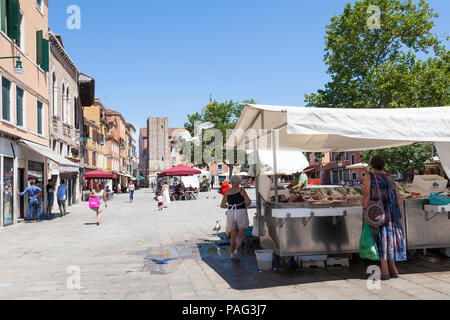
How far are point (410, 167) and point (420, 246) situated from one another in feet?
92.4

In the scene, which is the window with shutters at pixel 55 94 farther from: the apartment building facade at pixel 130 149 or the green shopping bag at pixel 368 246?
the apartment building facade at pixel 130 149

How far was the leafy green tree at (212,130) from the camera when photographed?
58.7 meters

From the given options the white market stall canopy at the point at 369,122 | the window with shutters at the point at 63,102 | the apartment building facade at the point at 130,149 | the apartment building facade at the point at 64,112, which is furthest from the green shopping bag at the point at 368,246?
the apartment building facade at the point at 130,149

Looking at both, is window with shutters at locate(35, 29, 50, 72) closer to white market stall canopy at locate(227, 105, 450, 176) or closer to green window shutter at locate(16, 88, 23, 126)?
green window shutter at locate(16, 88, 23, 126)

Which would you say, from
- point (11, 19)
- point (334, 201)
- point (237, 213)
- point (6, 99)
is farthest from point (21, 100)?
point (334, 201)

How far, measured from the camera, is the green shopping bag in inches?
209

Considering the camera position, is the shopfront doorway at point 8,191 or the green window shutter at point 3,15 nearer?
the shopfront doorway at point 8,191

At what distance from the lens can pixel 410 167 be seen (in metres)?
31.8

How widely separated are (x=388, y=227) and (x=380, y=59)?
2630 centimetres

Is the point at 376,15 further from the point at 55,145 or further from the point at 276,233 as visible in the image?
the point at 276,233

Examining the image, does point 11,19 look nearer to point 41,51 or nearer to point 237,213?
point 41,51

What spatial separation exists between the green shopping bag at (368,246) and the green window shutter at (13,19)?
14.0 metres

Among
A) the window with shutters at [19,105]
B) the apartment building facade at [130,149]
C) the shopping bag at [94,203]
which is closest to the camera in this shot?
the shopping bag at [94,203]

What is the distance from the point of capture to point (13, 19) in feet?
46.3
